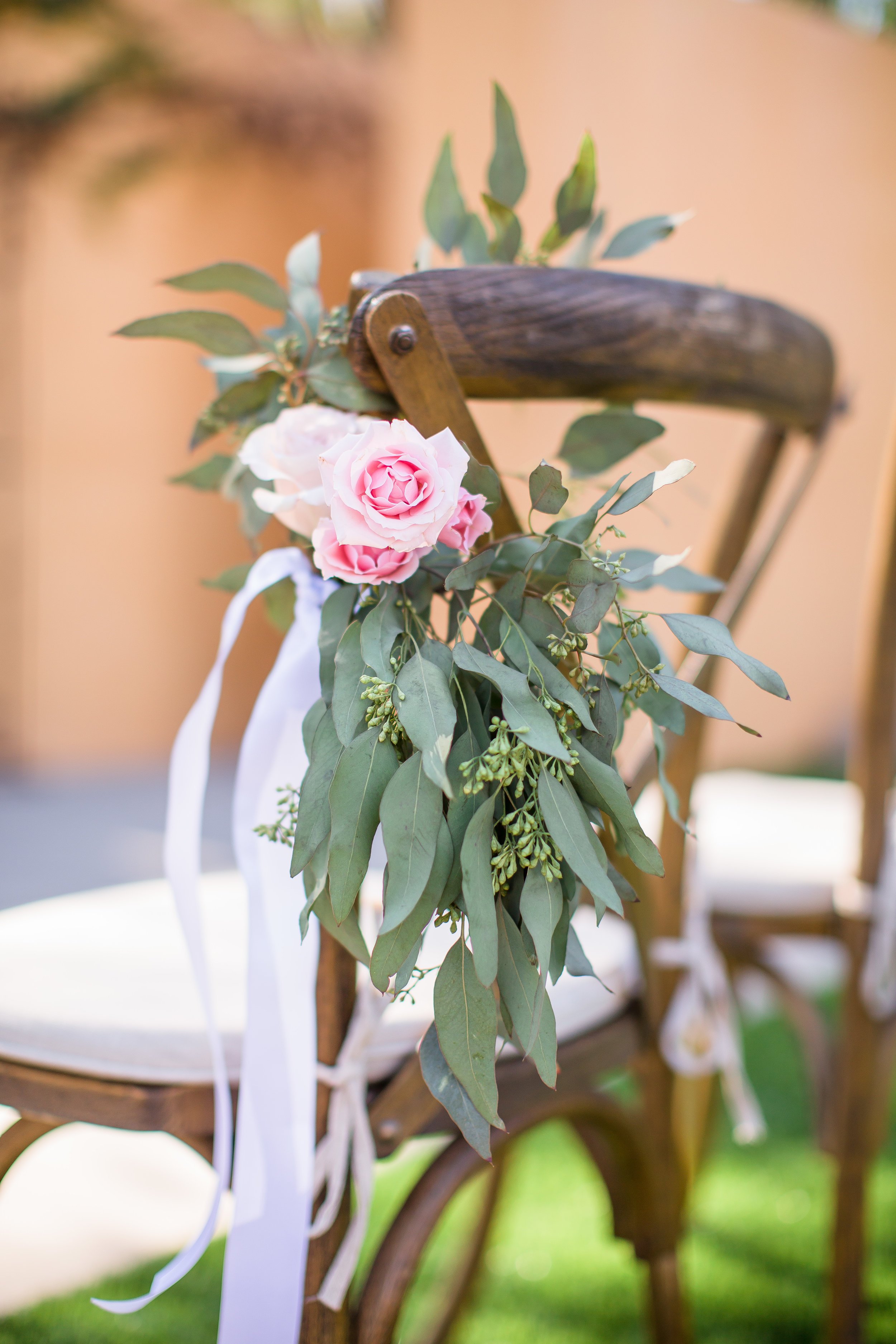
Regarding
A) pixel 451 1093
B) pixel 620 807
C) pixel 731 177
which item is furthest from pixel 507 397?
pixel 731 177

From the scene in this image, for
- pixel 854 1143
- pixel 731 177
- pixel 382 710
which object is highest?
pixel 731 177

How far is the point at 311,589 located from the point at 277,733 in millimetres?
81

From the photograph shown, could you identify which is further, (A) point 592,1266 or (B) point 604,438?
(A) point 592,1266

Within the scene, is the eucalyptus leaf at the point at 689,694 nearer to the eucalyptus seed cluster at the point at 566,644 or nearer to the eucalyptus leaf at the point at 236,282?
the eucalyptus seed cluster at the point at 566,644

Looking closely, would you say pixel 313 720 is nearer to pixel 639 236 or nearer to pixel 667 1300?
pixel 639 236

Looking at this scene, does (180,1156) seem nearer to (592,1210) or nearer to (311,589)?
(592,1210)

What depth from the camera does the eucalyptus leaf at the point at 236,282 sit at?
1.96 feet

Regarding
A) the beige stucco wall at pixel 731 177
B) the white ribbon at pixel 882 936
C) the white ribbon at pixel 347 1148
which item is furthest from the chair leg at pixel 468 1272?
the beige stucco wall at pixel 731 177

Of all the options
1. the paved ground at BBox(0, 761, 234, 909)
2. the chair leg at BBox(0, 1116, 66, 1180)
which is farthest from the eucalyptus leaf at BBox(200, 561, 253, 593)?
the paved ground at BBox(0, 761, 234, 909)

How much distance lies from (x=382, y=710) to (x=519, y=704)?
6 cm

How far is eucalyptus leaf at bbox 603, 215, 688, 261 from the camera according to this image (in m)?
0.67

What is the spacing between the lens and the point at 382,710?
455 mm

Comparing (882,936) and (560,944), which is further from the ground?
(560,944)

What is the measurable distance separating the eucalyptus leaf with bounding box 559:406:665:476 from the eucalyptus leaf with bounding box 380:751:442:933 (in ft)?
0.89
